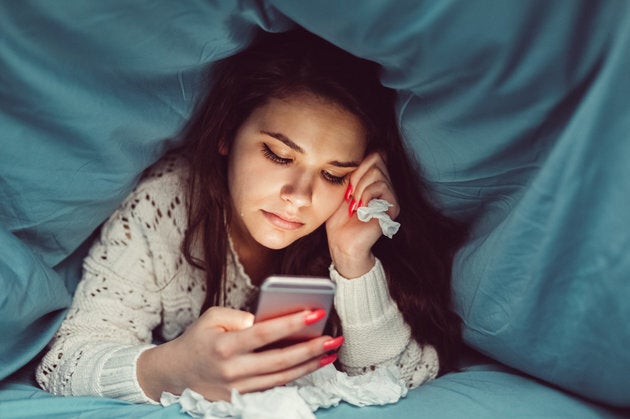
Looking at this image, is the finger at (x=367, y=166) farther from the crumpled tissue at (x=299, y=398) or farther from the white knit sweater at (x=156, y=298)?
the crumpled tissue at (x=299, y=398)

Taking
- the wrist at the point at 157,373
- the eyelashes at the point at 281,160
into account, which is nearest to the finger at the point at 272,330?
the wrist at the point at 157,373

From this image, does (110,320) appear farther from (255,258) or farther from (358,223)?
(358,223)

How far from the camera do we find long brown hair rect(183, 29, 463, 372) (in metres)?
0.96

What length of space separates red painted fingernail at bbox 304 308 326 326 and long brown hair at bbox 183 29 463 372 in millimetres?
235

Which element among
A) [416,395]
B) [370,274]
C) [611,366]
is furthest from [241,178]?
[611,366]

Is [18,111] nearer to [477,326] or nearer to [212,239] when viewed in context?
[212,239]

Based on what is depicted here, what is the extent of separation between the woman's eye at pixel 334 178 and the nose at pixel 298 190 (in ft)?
0.12

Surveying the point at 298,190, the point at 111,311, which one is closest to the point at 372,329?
the point at 298,190

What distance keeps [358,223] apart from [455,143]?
0.26m

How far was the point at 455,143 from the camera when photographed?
2.73 feet

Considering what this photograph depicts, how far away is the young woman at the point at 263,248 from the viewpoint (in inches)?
34.9

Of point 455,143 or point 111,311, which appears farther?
point 111,311

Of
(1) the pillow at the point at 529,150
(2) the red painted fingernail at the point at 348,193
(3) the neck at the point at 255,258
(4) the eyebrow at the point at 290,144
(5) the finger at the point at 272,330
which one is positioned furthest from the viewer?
(3) the neck at the point at 255,258

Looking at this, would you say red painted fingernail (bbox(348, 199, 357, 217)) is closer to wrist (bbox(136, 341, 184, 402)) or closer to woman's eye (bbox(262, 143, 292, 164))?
woman's eye (bbox(262, 143, 292, 164))
